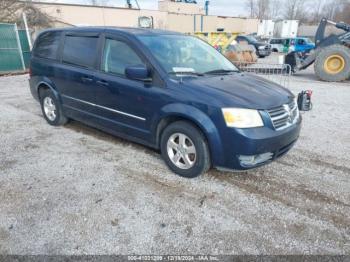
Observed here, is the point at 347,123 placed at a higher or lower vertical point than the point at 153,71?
lower

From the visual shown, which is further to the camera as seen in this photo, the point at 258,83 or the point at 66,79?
the point at 66,79

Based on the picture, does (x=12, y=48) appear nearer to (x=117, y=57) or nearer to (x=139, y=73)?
(x=117, y=57)

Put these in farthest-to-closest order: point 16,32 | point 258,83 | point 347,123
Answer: point 16,32
point 347,123
point 258,83

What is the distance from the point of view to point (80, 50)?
14.1 ft

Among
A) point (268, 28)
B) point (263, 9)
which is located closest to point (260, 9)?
point (263, 9)

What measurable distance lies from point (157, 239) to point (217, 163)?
3.62ft

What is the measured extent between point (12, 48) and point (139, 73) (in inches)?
494

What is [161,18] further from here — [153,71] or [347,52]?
[153,71]

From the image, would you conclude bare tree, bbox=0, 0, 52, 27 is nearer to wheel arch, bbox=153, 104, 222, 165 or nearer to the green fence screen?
the green fence screen

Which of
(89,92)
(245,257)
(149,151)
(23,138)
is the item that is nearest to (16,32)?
(23,138)

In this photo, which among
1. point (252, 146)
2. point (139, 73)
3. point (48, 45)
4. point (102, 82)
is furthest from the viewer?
point (48, 45)

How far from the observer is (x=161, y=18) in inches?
1510

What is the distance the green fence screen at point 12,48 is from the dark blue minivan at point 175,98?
33.2ft

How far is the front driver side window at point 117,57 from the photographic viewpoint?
361cm
